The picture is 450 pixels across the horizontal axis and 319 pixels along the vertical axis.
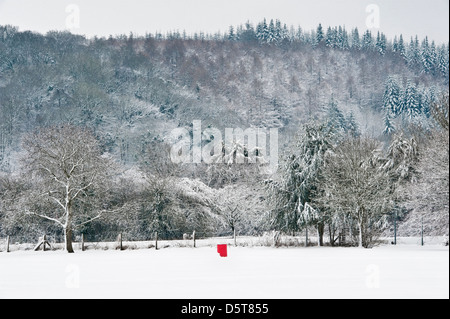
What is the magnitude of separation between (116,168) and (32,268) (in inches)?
676

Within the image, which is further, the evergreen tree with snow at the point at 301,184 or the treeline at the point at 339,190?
the evergreen tree with snow at the point at 301,184

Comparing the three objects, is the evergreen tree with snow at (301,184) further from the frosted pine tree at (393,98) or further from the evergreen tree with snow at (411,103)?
the frosted pine tree at (393,98)

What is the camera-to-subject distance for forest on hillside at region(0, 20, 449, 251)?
30.2 meters

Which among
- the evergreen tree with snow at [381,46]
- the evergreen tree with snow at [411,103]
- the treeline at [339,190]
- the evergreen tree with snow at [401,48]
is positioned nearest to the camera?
the treeline at [339,190]

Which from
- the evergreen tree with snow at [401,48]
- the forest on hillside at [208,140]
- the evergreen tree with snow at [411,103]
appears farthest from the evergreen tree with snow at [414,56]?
the evergreen tree with snow at [411,103]

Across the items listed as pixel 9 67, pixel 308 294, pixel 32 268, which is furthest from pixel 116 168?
pixel 9 67

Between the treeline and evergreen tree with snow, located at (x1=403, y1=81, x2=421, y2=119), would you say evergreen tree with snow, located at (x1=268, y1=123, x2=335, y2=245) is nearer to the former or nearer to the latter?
the treeline

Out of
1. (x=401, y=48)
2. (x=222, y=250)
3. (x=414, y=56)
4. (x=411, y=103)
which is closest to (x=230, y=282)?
(x=222, y=250)

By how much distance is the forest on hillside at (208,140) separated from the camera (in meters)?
30.2

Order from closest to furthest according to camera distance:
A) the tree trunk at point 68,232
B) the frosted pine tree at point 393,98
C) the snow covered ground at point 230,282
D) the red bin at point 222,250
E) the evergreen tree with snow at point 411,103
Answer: the snow covered ground at point 230,282
the red bin at point 222,250
the tree trunk at point 68,232
the evergreen tree with snow at point 411,103
the frosted pine tree at point 393,98

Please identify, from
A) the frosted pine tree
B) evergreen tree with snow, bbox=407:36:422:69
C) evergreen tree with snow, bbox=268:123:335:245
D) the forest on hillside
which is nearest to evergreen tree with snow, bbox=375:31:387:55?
the forest on hillside
